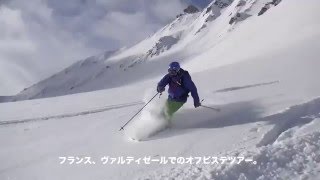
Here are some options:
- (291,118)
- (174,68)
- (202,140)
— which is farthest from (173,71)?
(291,118)

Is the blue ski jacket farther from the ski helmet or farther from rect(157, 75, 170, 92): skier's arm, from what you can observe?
the ski helmet

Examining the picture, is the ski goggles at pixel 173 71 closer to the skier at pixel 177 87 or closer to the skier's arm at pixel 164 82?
the skier at pixel 177 87

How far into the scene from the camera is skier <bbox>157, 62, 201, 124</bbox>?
12555 millimetres

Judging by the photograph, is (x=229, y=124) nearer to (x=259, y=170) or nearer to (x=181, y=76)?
(x=181, y=76)

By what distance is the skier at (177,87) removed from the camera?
1255 cm

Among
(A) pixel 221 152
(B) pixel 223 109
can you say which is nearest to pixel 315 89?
(B) pixel 223 109

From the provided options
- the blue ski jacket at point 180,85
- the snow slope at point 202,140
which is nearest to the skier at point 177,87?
the blue ski jacket at point 180,85

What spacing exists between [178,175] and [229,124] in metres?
3.51

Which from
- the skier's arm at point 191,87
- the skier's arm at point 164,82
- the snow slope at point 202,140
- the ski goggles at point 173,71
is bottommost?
the snow slope at point 202,140

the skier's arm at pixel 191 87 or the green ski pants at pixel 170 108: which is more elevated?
the skier's arm at pixel 191 87

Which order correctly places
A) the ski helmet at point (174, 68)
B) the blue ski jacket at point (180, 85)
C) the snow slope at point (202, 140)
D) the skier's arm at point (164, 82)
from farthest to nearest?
the skier's arm at point (164, 82)
the blue ski jacket at point (180, 85)
the ski helmet at point (174, 68)
the snow slope at point (202, 140)

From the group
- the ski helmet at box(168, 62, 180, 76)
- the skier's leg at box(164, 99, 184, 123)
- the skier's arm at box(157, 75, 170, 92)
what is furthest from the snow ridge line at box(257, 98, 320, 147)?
the skier's arm at box(157, 75, 170, 92)

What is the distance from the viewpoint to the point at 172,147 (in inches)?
402

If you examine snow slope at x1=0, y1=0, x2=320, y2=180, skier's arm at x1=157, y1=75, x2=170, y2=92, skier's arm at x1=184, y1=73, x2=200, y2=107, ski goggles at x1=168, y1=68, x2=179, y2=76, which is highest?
ski goggles at x1=168, y1=68, x2=179, y2=76
